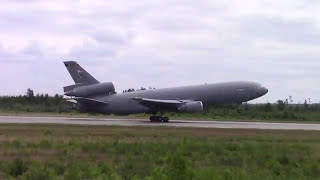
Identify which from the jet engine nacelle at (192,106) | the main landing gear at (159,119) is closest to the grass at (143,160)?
the jet engine nacelle at (192,106)

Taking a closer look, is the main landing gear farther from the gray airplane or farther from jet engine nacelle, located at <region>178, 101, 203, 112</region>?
jet engine nacelle, located at <region>178, 101, 203, 112</region>

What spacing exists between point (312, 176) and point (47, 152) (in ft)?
35.2

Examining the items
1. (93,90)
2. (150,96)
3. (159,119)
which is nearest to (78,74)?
(93,90)

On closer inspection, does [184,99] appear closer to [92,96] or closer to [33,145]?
[92,96]

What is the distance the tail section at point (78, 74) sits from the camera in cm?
5253

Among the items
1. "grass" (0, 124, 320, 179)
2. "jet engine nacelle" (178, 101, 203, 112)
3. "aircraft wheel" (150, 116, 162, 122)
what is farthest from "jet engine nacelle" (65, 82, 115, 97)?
"grass" (0, 124, 320, 179)

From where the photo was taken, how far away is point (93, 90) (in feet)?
172

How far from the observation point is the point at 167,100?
171 ft

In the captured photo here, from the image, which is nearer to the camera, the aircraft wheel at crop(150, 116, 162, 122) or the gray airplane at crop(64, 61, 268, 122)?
the gray airplane at crop(64, 61, 268, 122)

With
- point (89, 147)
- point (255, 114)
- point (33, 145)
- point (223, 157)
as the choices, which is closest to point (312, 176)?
point (223, 157)

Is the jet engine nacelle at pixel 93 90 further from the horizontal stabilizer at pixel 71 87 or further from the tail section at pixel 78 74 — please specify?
the tail section at pixel 78 74

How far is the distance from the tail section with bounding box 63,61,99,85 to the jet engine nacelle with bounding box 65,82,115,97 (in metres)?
0.67

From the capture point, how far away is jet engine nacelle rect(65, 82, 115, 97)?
51.9 metres

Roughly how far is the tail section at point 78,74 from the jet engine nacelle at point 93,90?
0.67 meters
